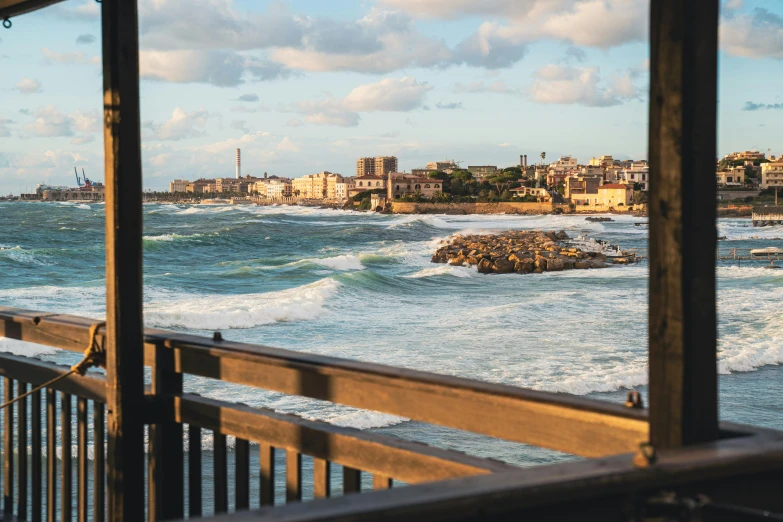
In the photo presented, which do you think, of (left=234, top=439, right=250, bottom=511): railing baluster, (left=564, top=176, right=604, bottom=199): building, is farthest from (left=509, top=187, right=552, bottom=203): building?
(left=234, top=439, right=250, bottom=511): railing baluster

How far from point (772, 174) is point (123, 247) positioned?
119 meters

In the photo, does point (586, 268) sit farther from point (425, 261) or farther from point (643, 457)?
point (643, 457)

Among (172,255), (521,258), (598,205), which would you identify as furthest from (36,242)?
(598,205)

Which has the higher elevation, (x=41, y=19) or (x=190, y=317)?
(x=41, y=19)

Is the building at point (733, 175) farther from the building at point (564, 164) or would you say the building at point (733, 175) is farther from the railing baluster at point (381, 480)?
the railing baluster at point (381, 480)

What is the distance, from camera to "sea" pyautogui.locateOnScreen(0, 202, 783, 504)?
9180 mm

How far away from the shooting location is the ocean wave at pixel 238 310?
642 inches

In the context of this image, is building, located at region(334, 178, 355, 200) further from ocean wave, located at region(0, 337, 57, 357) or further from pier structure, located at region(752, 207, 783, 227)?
ocean wave, located at region(0, 337, 57, 357)

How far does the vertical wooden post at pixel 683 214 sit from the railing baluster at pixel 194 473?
4.73 ft

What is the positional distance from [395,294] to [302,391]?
764 inches

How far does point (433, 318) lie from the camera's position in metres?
16.4

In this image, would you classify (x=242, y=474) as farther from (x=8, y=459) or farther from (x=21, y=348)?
(x=21, y=348)

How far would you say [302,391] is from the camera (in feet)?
6.69

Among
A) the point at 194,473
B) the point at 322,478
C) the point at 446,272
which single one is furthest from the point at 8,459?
the point at 446,272
